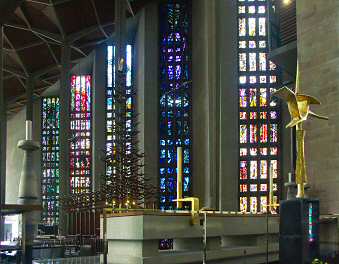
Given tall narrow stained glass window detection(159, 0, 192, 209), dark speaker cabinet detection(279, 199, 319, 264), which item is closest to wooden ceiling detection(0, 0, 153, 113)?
tall narrow stained glass window detection(159, 0, 192, 209)

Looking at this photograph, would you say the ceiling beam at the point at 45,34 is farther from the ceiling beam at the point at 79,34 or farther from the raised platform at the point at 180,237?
the raised platform at the point at 180,237

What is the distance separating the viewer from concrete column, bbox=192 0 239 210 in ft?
104

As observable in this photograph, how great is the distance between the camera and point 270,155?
32.6 metres

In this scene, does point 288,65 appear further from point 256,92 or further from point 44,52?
point 44,52

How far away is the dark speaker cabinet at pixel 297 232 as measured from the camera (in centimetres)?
900

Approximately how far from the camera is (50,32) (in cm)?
3525

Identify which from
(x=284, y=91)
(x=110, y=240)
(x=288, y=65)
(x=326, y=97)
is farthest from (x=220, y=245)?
(x=288, y=65)

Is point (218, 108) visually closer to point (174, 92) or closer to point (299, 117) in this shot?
point (174, 92)

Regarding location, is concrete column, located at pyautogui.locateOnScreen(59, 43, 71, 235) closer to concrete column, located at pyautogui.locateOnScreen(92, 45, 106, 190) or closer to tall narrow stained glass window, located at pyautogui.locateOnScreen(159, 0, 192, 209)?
concrete column, located at pyautogui.locateOnScreen(92, 45, 106, 190)

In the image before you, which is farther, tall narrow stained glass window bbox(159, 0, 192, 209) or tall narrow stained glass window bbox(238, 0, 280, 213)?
tall narrow stained glass window bbox(159, 0, 192, 209)

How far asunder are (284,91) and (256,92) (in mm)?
24419

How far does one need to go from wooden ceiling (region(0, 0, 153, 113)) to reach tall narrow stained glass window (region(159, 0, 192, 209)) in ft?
8.06

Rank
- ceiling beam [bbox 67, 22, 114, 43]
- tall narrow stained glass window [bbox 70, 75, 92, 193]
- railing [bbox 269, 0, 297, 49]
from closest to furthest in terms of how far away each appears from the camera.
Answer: railing [bbox 269, 0, 297, 49] < ceiling beam [bbox 67, 22, 114, 43] < tall narrow stained glass window [bbox 70, 75, 92, 193]

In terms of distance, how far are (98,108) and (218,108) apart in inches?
429
